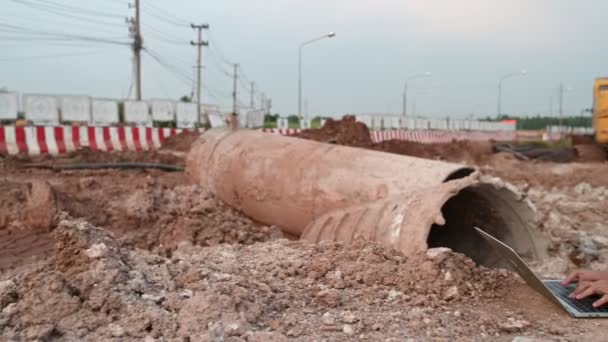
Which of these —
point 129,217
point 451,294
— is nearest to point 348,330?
point 451,294

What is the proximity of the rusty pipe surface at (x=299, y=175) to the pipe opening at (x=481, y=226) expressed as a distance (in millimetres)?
366

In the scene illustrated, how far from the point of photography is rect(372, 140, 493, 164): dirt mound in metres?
17.6

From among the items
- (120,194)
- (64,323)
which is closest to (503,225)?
(64,323)

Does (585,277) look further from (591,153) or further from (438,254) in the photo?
(591,153)

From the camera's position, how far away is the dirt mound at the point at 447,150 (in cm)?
1764

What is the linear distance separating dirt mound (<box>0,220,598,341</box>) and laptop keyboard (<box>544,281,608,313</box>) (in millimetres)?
230

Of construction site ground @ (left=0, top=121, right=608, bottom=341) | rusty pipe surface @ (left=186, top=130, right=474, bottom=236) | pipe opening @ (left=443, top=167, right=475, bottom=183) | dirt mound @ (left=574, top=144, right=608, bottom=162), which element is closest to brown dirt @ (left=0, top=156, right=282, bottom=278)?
rusty pipe surface @ (left=186, top=130, right=474, bottom=236)

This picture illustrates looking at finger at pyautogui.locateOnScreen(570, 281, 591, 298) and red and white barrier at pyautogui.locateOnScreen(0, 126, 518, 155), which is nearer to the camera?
finger at pyautogui.locateOnScreen(570, 281, 591, 298)

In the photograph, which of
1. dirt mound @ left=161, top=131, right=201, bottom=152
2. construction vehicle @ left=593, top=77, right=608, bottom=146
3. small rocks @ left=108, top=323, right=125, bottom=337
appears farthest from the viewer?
construction vehicle @ left=593, top=77, right=608, bottom=146

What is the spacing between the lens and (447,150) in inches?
789

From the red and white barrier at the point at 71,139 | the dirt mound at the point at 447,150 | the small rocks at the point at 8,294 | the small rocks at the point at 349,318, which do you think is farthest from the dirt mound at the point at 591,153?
the small rocks at the point at 8,294

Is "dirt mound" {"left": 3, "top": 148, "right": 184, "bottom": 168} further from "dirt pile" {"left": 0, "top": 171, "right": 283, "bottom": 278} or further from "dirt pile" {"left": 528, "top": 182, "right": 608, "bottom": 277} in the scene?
"dirt pile" {"left": 528, "top": 182, "right": 608, "bottom": 277}

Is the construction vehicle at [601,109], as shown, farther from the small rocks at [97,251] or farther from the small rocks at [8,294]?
the small rocks at [8,294]

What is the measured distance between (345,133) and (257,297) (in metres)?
9.72
